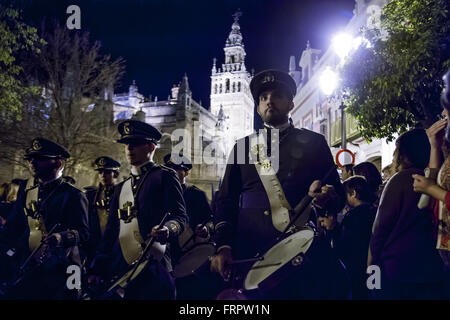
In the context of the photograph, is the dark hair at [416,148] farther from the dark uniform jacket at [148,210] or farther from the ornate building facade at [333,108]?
the ornate building facade at [333,108]

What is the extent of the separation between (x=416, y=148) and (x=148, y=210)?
282 centimetres

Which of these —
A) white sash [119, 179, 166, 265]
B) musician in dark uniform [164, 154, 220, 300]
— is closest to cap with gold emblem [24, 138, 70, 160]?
white sash [119, 179, 166, 265]

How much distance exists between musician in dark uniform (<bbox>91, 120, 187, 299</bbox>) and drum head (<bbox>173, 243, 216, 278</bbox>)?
2.10 feet

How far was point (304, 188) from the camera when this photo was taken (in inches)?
126

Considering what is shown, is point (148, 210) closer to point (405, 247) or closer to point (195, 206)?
point (195, 206)

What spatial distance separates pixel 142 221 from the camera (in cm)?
371

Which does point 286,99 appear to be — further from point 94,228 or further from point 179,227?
point 94,228

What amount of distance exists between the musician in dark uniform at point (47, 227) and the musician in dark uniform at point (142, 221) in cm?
54

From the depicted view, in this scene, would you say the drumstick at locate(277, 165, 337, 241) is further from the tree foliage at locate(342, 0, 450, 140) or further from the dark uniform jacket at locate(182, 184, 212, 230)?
the tree foliage at locate(342, 0, 450, 140)

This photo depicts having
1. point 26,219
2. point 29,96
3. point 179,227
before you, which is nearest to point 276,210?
point 179,227

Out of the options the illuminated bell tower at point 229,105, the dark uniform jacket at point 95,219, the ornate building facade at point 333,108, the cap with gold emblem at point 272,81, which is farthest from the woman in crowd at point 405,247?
the illuminated bell tower at point 229,105

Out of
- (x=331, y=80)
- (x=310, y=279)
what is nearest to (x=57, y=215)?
(x=310, y=279)

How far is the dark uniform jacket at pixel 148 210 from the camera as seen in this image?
364 centimetres

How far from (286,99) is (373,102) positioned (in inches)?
187
